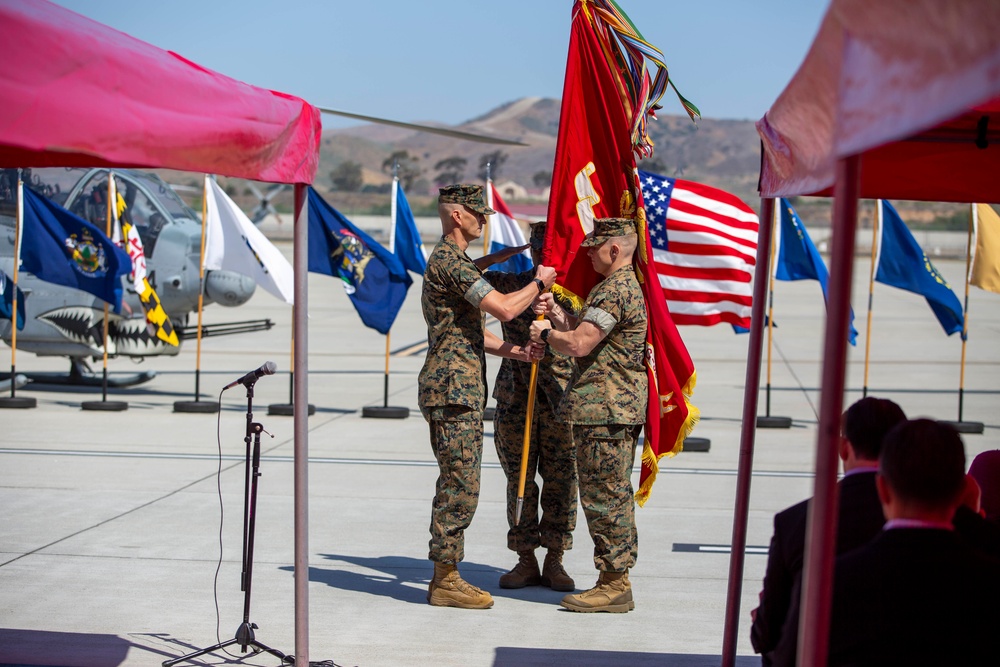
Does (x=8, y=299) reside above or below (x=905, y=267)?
below

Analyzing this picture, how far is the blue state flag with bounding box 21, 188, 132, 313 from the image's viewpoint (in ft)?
37.7

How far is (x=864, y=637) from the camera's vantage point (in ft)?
8.75

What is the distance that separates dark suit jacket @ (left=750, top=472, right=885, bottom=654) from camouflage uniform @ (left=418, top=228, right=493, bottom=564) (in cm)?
264

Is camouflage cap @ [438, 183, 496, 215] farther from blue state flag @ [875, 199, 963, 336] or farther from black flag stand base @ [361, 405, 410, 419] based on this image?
black flag stand base @ [361, 405, 410, 419]

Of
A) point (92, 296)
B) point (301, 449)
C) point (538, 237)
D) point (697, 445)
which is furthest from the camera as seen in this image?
point (92, 296)

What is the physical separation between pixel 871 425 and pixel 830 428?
546mm

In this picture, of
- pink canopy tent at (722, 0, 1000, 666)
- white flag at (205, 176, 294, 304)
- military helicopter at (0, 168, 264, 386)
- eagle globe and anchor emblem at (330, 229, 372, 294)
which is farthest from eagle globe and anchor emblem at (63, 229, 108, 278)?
pink canopy tent at (722, 0, 1000, 666)

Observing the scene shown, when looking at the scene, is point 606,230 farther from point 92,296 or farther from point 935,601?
point 92,296

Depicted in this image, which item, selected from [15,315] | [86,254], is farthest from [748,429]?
[15,315]

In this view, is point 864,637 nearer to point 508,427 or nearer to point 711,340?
point 508,427

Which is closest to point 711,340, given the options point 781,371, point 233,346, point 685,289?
point 781,371

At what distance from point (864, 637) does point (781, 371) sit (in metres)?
15.0

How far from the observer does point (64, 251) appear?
1151 centimetres

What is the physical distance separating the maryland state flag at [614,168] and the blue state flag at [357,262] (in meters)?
5.10
